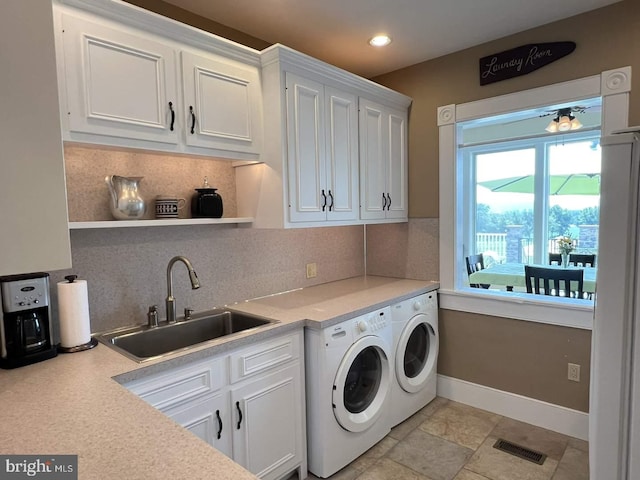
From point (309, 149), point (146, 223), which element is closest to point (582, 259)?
point (309, 149)

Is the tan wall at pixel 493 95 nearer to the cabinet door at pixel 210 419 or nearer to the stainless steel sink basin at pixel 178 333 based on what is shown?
the stainless steel sink basin at pixel 178 333

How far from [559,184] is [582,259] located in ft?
3.73

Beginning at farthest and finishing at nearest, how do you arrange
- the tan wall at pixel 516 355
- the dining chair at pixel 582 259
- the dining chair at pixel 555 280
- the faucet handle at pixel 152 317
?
the dining chair at pixel 582 259, the dining chair at pixel 555 280, the tan wall at pixel 516 355, the faucet handle at pixel 152 317

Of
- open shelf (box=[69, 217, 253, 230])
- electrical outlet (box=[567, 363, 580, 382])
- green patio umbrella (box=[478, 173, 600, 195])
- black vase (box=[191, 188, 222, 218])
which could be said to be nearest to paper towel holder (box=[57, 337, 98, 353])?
open shelf (box=[69, 217, 253, 230])

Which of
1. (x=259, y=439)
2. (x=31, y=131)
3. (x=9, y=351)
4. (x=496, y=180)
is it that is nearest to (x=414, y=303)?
(x=259, y=439)

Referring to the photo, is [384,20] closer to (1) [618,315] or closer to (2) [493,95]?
(2) [493,95]

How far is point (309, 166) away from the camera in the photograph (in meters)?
2.38

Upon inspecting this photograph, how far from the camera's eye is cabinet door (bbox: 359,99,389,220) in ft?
9.16

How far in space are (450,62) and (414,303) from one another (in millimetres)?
Result: 1813

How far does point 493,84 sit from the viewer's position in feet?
8.98

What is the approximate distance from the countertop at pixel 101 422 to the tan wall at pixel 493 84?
77.7 inches

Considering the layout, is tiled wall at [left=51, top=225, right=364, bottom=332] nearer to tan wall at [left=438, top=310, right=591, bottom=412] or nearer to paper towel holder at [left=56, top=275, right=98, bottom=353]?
paper towel holder at [left=56, top=275, right=98, bottom=353]

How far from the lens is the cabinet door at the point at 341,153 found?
2.53 m

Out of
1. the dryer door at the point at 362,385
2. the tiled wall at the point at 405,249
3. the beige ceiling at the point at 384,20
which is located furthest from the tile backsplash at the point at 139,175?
the tiled wall at the point at 405,249
